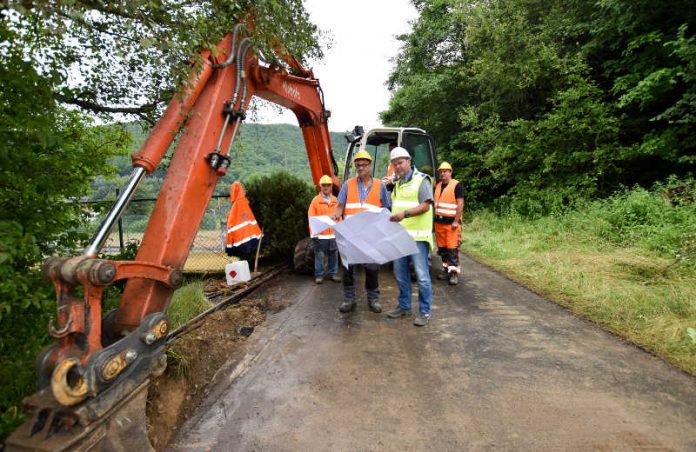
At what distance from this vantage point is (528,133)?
10.8 metres

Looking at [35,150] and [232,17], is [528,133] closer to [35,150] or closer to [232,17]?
[232,17]

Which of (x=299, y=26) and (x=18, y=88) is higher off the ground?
(x=299, y=26)

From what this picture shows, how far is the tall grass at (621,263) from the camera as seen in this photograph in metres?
3.59

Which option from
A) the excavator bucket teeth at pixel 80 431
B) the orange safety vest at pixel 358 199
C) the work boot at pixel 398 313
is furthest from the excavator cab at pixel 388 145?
the excavator bucket teeth at pixel 80 431

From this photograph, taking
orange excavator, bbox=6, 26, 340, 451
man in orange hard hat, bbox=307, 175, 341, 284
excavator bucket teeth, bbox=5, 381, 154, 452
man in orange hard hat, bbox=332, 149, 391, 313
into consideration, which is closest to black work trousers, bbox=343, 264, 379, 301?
man in orange hard hat, bbox=332, 149, 391, 313

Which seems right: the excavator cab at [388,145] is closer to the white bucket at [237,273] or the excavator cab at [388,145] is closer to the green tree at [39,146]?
the white bucket at [237,273]

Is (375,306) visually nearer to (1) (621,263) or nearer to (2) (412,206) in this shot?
(2) (412,206)

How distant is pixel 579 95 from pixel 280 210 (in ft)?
26.4

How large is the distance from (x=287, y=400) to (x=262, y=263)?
16.7 ft

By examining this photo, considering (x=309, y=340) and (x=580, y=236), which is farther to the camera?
(x=580, y=236)

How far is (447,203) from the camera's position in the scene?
5.74m

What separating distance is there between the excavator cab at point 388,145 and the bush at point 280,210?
117cm

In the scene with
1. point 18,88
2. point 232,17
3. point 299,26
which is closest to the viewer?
point 18,88

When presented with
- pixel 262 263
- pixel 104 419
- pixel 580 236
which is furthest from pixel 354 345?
pixel 580 236
